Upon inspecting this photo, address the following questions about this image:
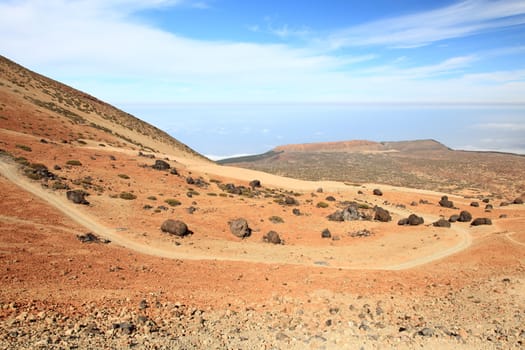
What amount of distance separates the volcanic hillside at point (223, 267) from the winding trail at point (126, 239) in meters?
0.15

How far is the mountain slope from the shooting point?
2215 inches

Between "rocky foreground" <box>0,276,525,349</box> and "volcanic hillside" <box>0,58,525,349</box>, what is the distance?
0.21 feet

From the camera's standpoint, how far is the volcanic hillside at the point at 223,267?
1198cm

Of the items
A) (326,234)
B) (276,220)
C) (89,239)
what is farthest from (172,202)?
(326,234)

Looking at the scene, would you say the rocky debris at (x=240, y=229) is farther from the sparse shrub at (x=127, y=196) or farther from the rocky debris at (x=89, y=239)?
the sparse shrub at (x=127, y=196)

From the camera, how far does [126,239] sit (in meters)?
23.1

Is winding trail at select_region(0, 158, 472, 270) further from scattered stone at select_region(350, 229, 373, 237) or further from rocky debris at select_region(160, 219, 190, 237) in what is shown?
scattered stone at select_region(350, 229, 373, 237)

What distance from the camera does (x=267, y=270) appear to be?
65.5 ft

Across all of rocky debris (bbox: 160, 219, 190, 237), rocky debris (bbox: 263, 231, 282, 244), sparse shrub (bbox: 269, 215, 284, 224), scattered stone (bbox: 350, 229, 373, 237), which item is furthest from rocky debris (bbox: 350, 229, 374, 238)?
rocky debris (bbox: 160, 219, 190, 237)

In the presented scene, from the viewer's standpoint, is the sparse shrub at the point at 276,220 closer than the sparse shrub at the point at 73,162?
Yes

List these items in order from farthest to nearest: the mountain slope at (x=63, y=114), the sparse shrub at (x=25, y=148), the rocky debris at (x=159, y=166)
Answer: the mountain slope at (x=63, y=114) < the rocky debris at (x=159, y=166) < the sparse shrub at (x=25, y=148)

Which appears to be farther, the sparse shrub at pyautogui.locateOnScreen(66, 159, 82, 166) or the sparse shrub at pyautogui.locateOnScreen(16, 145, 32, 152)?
the sparse shrub at pyautogui.locateOnScreen(16, 145, 32, 152)

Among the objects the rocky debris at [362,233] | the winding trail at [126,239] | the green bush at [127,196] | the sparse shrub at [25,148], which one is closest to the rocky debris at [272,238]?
the winding trail at [126,239]

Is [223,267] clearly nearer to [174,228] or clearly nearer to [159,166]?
[174,228]
